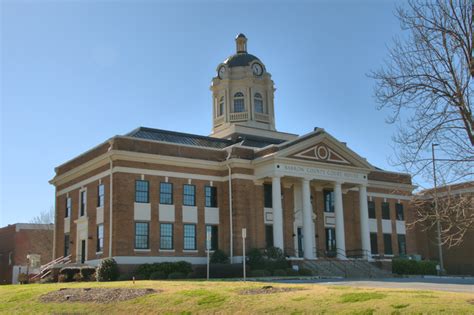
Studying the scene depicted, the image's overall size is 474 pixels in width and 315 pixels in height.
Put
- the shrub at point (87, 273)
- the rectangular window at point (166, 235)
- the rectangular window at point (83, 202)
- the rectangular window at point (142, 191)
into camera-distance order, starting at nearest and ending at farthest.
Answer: the shrub at point (87, 273) → the rectangular window at point (142, 191) → the rectangular window at point (166, 235) → the rectangular window at point (83, 202)

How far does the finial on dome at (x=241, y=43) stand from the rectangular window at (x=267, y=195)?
17.9m

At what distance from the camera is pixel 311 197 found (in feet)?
155

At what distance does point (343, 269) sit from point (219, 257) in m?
8.75

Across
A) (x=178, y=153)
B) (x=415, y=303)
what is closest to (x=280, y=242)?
(x=178, y=153)

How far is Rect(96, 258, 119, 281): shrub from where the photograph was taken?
3719cm

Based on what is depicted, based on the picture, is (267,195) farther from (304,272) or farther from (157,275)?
(157,275)

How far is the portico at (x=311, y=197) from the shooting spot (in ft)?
140

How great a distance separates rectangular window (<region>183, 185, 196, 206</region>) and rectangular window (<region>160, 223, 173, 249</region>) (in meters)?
2.09

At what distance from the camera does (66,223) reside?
47.6 meters

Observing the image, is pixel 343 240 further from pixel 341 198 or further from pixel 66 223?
pixel 66 223

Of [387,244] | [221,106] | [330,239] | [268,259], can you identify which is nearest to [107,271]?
[268,259]

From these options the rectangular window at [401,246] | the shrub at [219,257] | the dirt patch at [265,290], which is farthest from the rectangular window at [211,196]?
the dirt patch at [265,290]

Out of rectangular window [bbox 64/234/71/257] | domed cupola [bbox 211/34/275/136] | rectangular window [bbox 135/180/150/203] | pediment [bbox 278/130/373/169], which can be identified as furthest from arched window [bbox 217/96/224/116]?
rectangular window [bbox 64/234/71/257]

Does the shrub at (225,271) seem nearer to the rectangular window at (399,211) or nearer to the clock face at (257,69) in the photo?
the rectangular window at (399,211)
